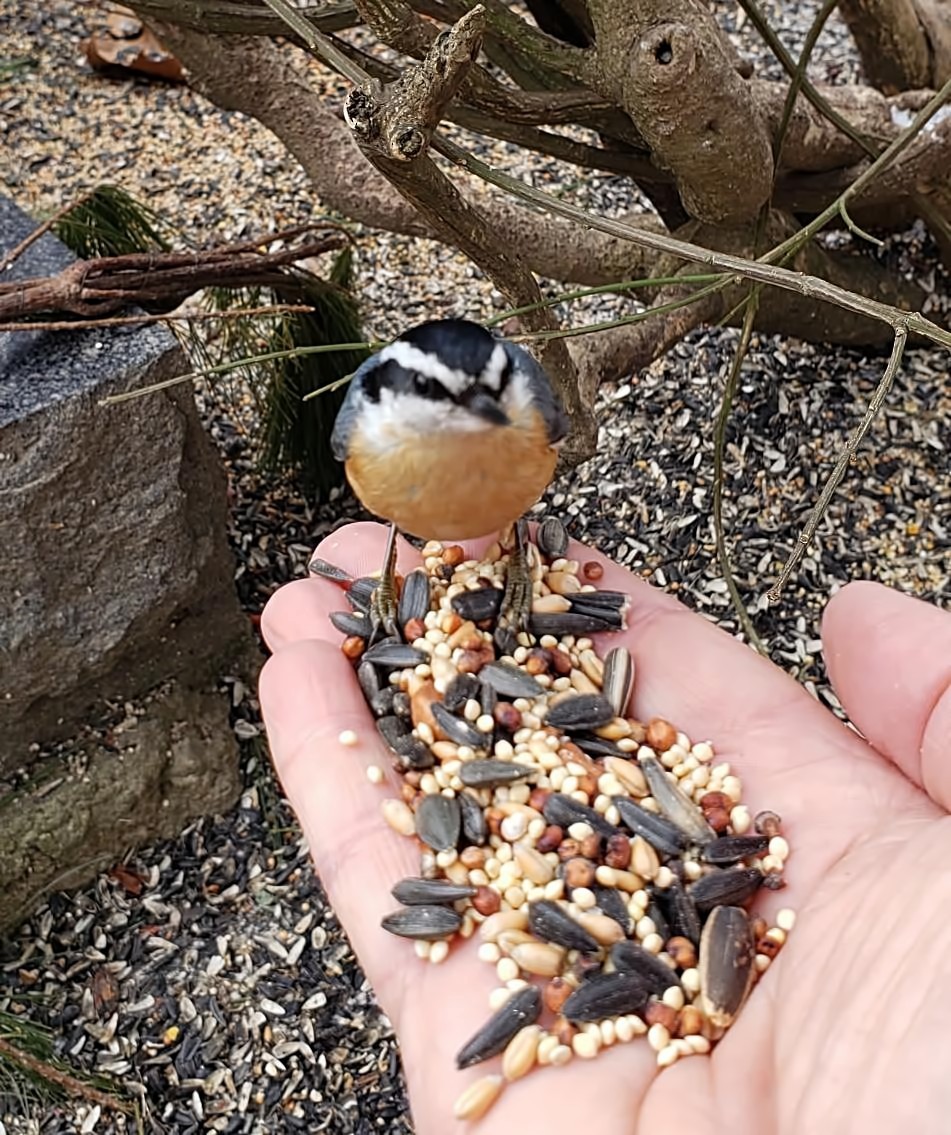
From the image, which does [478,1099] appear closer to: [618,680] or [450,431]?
[618,680]

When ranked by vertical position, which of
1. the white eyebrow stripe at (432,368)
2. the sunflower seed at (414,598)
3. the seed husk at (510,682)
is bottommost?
the seed husk at (510,682)

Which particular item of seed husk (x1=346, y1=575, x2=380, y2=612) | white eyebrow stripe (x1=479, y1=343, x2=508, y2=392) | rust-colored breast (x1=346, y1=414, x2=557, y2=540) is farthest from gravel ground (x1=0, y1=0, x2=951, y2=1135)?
white eyebrow stripe (x1=479, y1=343, x2=508, y2=392)

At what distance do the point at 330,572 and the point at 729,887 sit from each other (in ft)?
3.00

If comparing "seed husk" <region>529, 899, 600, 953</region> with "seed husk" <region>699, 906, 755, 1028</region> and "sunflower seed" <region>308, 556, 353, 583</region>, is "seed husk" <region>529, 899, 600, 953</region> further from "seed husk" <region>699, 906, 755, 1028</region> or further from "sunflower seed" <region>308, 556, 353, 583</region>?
"sunflower seed" <region>308, 556, 353, 583</region>

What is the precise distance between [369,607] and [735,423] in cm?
126

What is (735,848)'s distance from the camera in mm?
1637

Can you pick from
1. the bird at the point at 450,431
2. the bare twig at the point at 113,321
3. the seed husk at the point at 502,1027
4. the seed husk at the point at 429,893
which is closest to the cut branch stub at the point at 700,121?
the bird at the point at 450,431

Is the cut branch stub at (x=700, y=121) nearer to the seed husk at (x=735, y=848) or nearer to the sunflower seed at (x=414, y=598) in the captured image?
the sunflower seed at (x=414, y=598)

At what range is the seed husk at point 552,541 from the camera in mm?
2152

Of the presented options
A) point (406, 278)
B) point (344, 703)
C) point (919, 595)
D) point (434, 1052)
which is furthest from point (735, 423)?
point (434, 1052)

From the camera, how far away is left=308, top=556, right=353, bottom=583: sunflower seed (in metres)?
2.17

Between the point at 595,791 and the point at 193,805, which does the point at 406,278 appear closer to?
the point at 193,805

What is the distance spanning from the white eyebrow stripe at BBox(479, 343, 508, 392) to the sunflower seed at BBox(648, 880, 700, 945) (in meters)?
0.72

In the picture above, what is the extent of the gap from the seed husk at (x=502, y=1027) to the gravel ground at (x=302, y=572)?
0.87m
